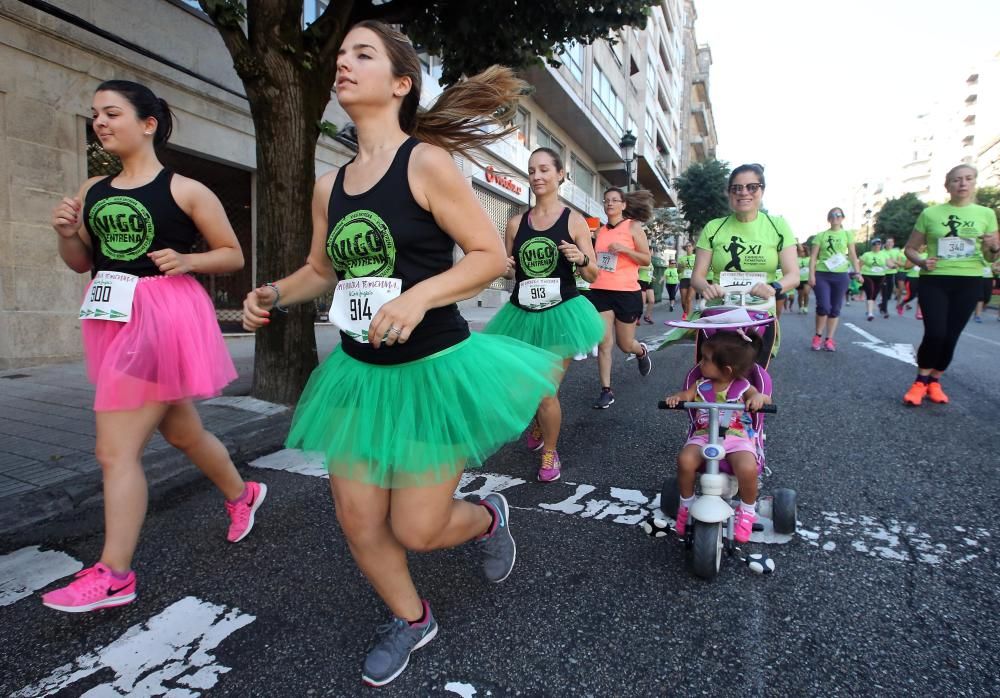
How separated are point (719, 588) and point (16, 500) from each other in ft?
11.2

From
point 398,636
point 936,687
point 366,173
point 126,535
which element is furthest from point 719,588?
point 126,535

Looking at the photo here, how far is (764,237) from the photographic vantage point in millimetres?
3865

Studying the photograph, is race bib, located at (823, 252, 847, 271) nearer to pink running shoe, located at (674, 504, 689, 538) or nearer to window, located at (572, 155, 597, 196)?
pink running shoe, located at (674, 504, 689, 538)

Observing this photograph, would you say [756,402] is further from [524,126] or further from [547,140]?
[547,140]

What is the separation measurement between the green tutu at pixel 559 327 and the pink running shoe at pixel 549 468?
24.4 inches

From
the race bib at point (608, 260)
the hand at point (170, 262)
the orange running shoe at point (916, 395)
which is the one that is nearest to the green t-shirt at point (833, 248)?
the orange running shoe at point (916, 395)

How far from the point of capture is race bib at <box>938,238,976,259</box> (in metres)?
5.27

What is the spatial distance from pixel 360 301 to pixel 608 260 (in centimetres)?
408

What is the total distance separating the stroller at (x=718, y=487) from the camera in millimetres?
2381

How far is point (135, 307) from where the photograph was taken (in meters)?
2.44

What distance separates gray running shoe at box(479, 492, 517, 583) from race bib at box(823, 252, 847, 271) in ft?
27.8

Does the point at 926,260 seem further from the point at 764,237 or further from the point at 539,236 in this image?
the point at 539,236

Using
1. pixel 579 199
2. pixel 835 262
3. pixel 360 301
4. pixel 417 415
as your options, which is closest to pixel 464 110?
pixel 360 301

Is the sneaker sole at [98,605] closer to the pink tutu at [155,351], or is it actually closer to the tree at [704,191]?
the pink tutu at [155,351]
